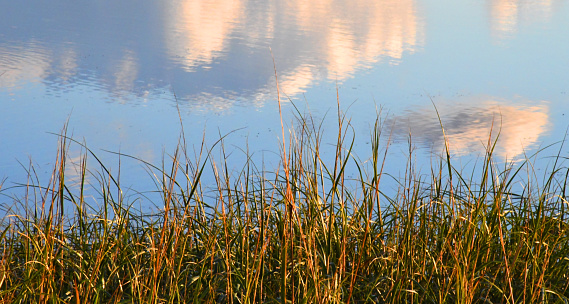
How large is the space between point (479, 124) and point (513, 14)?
9.78 meters

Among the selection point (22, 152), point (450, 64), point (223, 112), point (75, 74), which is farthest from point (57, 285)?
point (450, 64)

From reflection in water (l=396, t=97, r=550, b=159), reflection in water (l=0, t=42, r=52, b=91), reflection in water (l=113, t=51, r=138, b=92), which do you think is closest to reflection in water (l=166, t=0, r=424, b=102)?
reflection in water (l=113, t=51, r=138, b=92)

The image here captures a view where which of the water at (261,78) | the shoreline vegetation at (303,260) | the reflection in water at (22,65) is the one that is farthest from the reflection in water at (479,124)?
the reflection in water at (22,65)

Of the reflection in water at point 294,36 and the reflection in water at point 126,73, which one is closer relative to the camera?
the reflection in water at point 126,73

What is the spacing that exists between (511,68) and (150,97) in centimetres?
531

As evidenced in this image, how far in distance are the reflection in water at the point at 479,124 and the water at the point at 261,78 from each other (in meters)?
0.02

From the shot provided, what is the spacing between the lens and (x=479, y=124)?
6.32 metres

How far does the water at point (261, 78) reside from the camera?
5.73 meters

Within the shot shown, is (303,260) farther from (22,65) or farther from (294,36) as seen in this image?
(294,36)

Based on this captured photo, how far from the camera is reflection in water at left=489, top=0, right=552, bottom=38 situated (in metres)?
12.4

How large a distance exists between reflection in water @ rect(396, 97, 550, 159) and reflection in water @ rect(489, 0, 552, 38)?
5.11 m

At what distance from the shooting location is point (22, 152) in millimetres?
5285

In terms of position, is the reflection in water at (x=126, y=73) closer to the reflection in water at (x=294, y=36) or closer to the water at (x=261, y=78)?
the water at (x=261, y=78)

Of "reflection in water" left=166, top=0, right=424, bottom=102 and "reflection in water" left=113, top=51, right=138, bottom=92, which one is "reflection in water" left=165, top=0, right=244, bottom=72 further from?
"reflection in water" left=113, top=51, right=138, bottom=92
